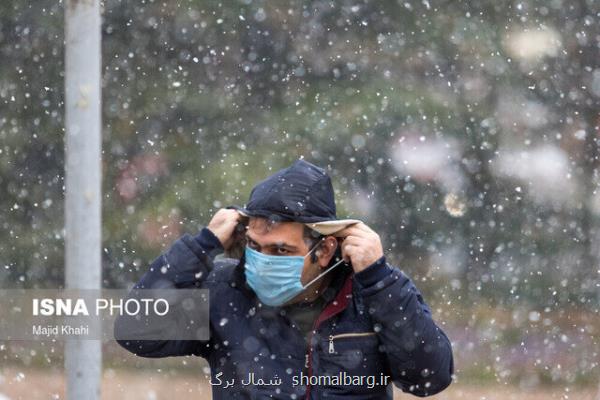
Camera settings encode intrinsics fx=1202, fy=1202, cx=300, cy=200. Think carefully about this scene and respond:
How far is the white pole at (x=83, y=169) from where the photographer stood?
16.8 ft

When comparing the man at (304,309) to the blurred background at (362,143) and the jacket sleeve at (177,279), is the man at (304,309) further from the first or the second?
the blurred background at (362,143)

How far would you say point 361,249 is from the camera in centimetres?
380

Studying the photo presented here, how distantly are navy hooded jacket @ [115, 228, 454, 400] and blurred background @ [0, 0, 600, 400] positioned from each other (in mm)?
7764

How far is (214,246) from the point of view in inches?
159

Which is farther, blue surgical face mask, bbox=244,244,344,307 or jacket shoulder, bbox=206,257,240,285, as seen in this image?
jacket shoulder, bbox=206,257,240,285

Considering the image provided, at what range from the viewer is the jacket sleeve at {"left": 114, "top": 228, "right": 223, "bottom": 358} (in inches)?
156

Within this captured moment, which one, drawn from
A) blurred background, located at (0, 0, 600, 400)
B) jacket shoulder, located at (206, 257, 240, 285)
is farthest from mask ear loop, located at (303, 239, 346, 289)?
blurred background, located at (0, 0, 600, 400)

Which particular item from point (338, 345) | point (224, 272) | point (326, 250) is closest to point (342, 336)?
point (338, 345)

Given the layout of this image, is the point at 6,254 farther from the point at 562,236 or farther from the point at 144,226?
the point at 562,236

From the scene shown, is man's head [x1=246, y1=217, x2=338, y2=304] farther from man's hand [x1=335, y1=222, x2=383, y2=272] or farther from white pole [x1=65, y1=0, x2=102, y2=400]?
white pole [x1=65, y1=0, x2=102, y2=400]

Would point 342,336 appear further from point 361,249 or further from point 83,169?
point 83,169

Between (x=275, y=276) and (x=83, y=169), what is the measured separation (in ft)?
5.23

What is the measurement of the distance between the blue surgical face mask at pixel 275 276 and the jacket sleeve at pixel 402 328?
0.67ft

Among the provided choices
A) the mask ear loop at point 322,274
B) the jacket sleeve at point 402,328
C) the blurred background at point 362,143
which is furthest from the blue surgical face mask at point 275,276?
the blurred background at point 362,143
